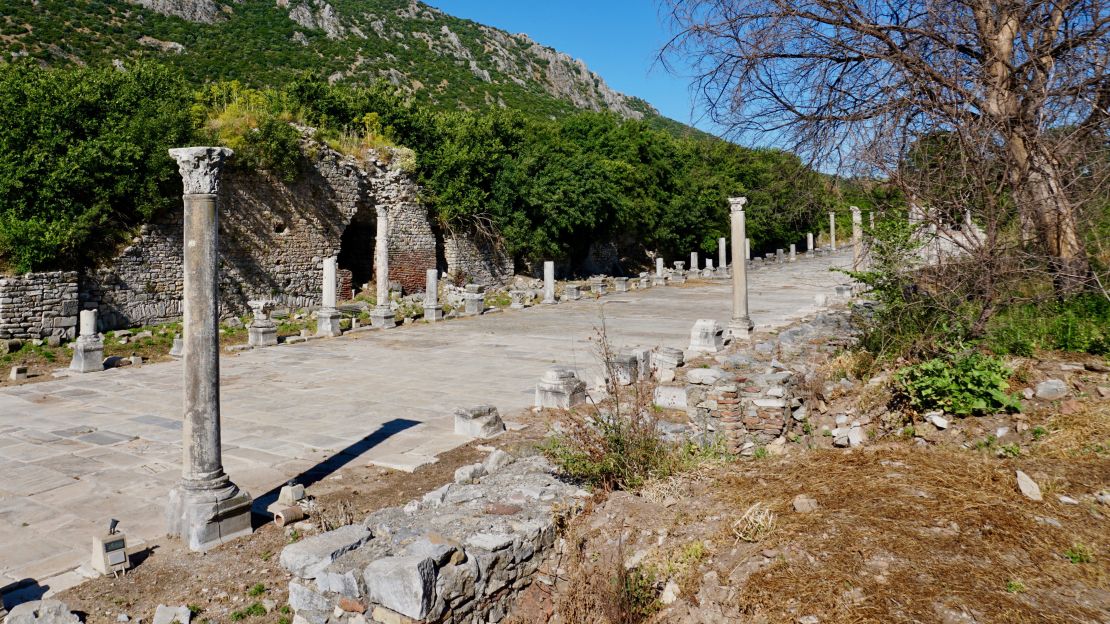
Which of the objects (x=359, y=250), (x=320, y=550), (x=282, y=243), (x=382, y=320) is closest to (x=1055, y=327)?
(x=320, y=550)

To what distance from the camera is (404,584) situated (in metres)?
3.48

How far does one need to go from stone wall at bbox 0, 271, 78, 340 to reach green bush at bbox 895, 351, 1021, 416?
16.5 meters

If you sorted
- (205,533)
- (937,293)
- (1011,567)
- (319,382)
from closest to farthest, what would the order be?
(1011,567) → (205,533) → (937,293) → (319,382)

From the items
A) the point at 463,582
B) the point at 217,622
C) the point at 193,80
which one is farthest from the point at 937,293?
the point at 193,80

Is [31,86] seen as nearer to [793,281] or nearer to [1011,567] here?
[1011,567]

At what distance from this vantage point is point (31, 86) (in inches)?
621

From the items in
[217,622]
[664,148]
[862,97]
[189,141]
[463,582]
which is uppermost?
[664,148]

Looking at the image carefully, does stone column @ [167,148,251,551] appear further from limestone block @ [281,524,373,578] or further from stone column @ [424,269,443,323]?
stone column @ [424,269,443,323]

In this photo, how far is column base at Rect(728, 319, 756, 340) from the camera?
12.7 metres

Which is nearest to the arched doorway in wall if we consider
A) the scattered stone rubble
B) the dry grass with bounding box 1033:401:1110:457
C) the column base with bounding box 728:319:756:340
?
the column base with bounding box 728:319:756:340

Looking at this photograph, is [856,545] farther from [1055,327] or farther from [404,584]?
[1055,327]

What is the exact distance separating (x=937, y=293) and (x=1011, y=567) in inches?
179

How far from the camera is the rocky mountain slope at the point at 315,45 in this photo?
36969 mm

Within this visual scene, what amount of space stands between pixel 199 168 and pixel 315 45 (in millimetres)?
51474
